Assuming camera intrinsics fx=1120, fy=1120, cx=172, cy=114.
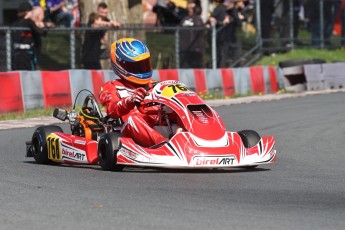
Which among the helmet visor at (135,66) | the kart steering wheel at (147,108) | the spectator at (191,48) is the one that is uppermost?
the helmet visor at (135,66)

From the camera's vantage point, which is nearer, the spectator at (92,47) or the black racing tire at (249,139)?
the black racing tire at (249,139)

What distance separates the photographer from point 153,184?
820cm

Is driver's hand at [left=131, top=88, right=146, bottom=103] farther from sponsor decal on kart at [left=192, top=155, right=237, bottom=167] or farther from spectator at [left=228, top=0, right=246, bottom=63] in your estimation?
spectator at [left=228, top=0, right=246, bottom=63]

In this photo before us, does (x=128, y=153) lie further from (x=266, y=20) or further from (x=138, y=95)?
(x=266, y=20)

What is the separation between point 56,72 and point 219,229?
34.2 ft

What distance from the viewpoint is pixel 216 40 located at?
2130cm

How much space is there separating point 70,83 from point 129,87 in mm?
6607

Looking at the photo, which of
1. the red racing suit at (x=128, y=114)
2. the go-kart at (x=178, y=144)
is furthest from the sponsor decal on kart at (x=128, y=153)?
the red racing suit at (x=128, y=114)

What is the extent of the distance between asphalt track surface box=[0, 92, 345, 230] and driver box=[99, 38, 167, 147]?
46 centimetres

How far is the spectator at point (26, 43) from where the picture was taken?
16.5 meters

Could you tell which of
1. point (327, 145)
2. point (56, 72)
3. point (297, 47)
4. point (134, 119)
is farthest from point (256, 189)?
point (297, 47)

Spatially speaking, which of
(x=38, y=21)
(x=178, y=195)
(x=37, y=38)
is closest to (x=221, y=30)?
(x=38, y=21)

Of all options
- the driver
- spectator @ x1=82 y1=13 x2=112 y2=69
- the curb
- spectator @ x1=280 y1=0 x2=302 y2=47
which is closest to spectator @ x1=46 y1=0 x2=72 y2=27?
spectator @ x1=280 y1=0 x2=302 y2=47

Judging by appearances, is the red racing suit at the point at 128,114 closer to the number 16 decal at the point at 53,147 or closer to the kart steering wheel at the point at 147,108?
the kart steering wheel at the point at 147,108
